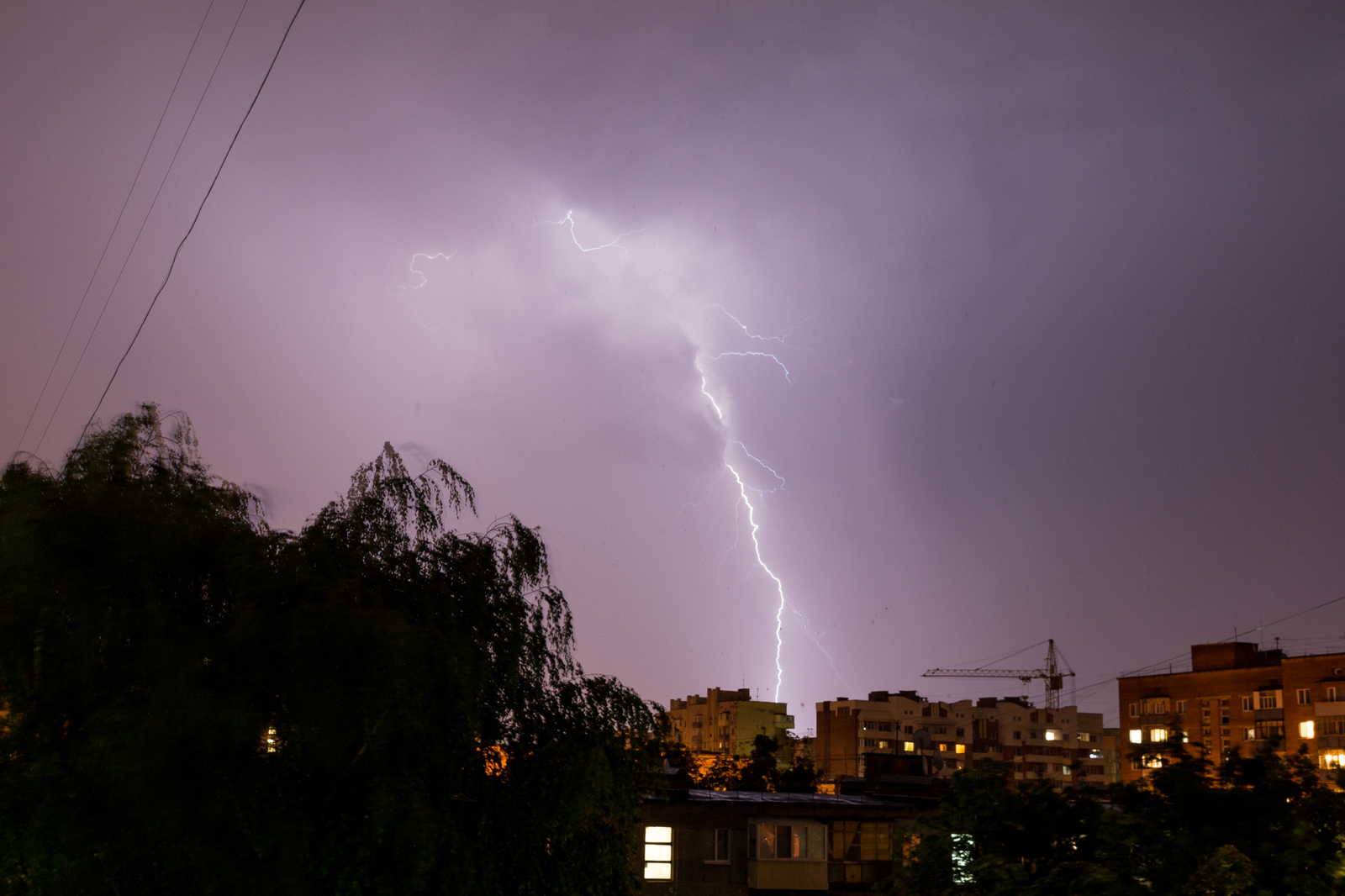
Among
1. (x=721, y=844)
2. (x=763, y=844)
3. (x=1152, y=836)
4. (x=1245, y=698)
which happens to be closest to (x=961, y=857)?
(x=1152, y=836)

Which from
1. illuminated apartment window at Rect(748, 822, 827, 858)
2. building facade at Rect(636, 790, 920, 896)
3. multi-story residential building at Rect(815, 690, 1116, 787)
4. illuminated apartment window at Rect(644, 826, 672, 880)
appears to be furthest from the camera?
multi-story residential building at Rect(815, 690, 1116, 787)

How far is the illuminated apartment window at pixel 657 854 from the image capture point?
29.9 meters

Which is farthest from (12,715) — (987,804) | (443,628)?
(987,804)

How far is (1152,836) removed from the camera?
31.6 feet

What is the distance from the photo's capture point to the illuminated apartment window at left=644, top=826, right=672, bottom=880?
2992cm

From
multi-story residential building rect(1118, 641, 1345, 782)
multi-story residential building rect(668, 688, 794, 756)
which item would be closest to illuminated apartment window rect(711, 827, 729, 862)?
multi-story residential building rect(1118, 641, 1345, 782)

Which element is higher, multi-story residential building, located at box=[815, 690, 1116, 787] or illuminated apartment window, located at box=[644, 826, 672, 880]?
multi-story residential building, located at box=[815, 690, 1116, 787]

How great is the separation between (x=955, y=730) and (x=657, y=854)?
11100cm

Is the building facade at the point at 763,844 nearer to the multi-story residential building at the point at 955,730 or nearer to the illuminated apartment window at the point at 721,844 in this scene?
the illuminated apartment window at the point at 721,844

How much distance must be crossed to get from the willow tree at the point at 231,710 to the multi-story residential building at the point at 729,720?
145082 mm

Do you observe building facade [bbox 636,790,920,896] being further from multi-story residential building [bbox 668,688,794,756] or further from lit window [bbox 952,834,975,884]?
multi-story residential building [bbox 668,688,794,756]

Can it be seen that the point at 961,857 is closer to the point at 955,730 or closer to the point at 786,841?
the point at 786,841

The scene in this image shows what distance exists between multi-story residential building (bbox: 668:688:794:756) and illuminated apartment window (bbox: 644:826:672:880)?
125m

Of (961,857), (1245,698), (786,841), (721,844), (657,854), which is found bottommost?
(657,854)
